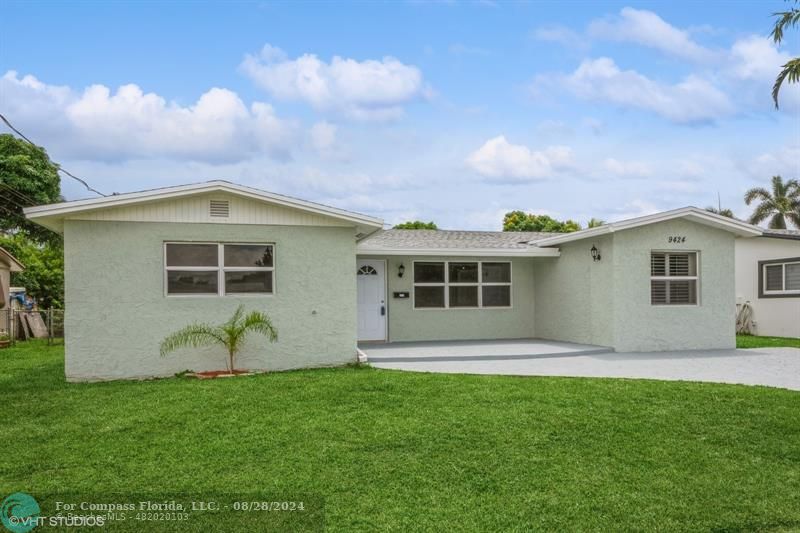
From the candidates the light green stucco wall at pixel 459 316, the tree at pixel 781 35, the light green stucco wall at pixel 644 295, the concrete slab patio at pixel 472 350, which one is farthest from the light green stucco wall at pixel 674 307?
the tree at pixel 781 35

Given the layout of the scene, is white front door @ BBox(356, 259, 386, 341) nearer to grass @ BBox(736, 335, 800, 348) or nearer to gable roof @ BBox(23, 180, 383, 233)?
gable roof @ BBox(23, 180, 383, 233)

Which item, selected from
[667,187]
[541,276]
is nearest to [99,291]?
[541,276]

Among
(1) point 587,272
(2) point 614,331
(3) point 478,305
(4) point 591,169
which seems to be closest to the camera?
(2) point 614,331

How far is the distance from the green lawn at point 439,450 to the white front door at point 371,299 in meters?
6.54

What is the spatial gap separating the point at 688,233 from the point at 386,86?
8.16m

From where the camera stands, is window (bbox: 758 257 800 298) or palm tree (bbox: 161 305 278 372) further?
window (bbox: 758 257 800 298)

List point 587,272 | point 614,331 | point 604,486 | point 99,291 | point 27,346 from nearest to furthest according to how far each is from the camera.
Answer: point 604,486, point 99,291, point 614,331, point 587,272, point 27,346

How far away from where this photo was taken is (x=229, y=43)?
47.3ft

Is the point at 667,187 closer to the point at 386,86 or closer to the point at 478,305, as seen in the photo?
the point at 478,305

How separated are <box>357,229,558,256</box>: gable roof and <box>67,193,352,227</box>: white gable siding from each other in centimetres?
299

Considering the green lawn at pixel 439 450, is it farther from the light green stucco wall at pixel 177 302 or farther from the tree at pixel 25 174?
the tree at pixel 25 174

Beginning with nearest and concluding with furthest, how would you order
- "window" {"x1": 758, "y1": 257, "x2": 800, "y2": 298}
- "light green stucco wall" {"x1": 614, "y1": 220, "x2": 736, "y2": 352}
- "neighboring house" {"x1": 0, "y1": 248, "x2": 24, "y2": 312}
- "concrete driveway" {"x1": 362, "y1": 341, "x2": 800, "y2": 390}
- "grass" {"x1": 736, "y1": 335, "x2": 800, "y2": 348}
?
"concrete driveway" {"x1": 362, "y1": 341, "x2": 800, "y2": 390} → "light green stucco wall" {"x1": 614, "y1": 220, "x2": 736, "y2": 352} → "grass" {"x1": 736, "y1": 335, "x2": 800, "y2": 348} → "window" {"x1": 758, "y1": 257, "x2": 800, "y2": 298} → "neighboring house" {"x1": 0, "y1": 248, "x2": 24, "y2": 312}

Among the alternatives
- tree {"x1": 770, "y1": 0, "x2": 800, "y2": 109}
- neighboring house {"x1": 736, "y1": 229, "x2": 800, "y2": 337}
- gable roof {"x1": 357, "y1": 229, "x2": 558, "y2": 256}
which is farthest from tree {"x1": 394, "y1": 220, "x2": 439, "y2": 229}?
tree {"x1": 770, "y1": 0, "x2": 800, "y2": 109}

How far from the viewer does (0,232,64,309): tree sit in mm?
25578
